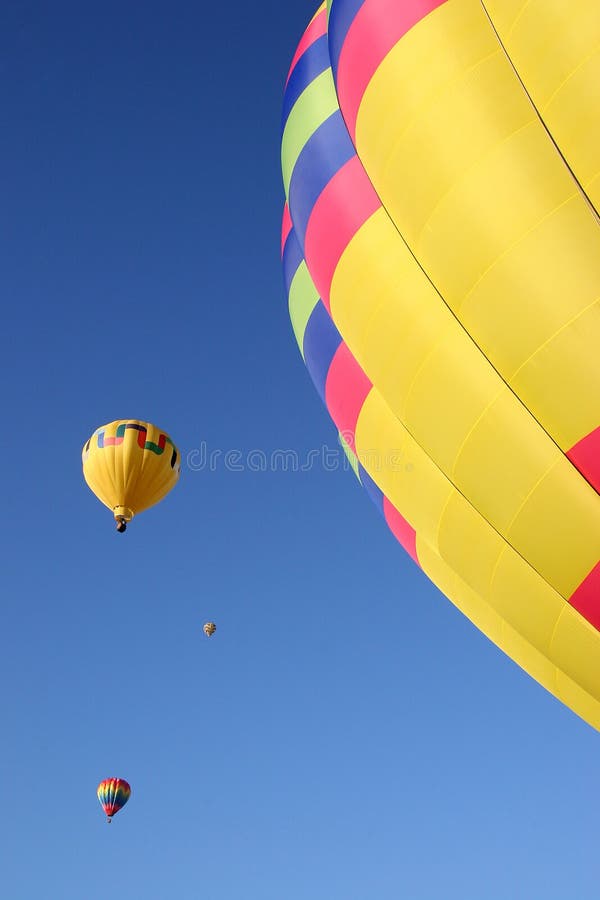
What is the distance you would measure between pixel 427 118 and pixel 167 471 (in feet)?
25.8

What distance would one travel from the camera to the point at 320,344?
29.2 feet

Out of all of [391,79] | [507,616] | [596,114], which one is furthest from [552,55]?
[507,616]

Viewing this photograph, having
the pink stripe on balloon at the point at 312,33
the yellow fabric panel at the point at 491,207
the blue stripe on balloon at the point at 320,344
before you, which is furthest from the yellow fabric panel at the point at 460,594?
the pink stripe on balloon at the point at 312,33

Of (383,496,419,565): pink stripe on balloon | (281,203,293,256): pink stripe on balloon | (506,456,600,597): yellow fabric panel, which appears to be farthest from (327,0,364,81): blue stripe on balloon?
(383,496,419,565): pink stripe on balloon

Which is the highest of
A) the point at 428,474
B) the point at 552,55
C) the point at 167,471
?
the point at 167,471

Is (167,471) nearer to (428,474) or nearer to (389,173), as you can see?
(428,474)

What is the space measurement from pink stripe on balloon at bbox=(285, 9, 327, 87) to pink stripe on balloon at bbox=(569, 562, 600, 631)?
5.68 m

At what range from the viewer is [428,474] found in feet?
23.8

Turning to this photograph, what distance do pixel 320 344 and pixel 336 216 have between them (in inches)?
66.3

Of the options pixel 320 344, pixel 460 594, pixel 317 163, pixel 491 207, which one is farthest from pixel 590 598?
pixel 317 163

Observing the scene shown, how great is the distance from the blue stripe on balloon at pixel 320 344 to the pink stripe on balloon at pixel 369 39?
2139 millimetres

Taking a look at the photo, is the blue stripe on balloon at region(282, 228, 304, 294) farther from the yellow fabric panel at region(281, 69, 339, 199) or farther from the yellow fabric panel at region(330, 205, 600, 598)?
the yellow fabric panel at region(330, 205, 600, 598)

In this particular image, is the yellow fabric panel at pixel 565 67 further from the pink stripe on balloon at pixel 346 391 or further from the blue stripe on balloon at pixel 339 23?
the pink stripe on balloon at pixel 346 391

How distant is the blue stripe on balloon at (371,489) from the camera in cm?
918
